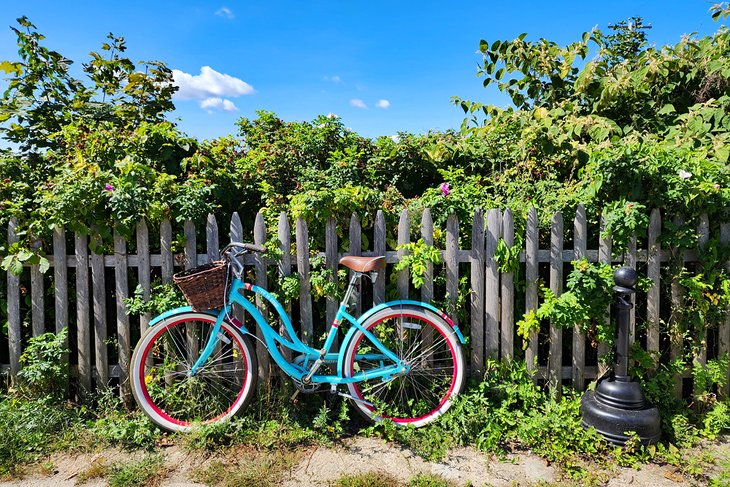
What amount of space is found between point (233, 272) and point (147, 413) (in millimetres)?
1190

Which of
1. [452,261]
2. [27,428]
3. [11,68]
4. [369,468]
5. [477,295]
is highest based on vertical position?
[11,68]

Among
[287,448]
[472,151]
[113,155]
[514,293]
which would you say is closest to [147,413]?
[287,448]

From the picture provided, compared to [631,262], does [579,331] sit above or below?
below

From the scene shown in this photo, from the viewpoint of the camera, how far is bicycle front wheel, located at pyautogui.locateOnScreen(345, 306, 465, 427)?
361 centimetres

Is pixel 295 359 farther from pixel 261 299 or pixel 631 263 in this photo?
pixel 631 263

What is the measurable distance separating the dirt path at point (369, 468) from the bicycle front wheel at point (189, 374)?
0.33m

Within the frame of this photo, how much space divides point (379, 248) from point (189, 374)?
1.70 meters

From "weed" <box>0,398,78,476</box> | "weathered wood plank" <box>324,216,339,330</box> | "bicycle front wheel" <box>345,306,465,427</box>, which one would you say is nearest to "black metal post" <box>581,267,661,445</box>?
"bicycle front wheel" <box>345,306,465,427</box>

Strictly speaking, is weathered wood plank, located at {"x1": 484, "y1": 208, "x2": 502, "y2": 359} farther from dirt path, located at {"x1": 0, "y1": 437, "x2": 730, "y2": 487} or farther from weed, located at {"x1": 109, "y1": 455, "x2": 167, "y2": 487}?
weed, located at {"x1": 109, "y1": 455, "x2": 167, "y2": 487}

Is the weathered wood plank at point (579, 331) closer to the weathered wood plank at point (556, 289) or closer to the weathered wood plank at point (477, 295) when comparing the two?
the weathered wood plank at point (556, 289)

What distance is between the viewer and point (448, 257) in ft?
12.5

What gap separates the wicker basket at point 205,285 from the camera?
10.7 feet

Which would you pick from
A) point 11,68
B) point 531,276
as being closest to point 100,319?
point 11,68

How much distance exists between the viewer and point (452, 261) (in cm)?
381
